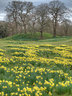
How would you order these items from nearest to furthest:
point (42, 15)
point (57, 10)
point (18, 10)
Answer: point (42, 15) → point (57, 10) → point (18, 10)

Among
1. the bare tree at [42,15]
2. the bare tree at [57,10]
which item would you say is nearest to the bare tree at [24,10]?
the bare tree at [42,15]

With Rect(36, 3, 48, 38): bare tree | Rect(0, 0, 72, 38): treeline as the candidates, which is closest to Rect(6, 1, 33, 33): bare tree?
Rect(0, 0, 72, 38): treeline

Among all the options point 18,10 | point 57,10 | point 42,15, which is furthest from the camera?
point 18,10

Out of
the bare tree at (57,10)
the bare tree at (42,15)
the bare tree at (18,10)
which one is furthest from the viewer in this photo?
the bare tree at (18,10)

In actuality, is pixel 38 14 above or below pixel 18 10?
below

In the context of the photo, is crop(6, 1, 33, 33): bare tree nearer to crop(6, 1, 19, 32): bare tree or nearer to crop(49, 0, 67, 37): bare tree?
crop(6, 1, 19, 32): bare tree

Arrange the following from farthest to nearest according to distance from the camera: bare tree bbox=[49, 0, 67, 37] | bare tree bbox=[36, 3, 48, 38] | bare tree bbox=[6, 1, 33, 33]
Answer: bare tree bbox=[6, 1, 33, 33]
bare tree bbox=[49, 0, 67, 37]
bare tree bbox=[36, 3, 48, 38]

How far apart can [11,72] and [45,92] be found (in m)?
2.05

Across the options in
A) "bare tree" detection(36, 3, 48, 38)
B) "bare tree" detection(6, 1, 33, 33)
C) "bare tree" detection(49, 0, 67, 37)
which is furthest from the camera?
"bare tree" detection(6, 1, 33, 33)

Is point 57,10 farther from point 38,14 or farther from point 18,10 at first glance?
point 18,10

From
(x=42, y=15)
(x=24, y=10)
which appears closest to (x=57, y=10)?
(x=42, y=15)

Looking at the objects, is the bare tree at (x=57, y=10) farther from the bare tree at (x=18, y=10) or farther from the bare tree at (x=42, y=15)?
the bare tree at (x=18, y=10)

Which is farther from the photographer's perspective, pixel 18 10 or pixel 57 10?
pixel 18 10

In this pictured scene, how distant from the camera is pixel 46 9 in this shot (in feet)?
123
